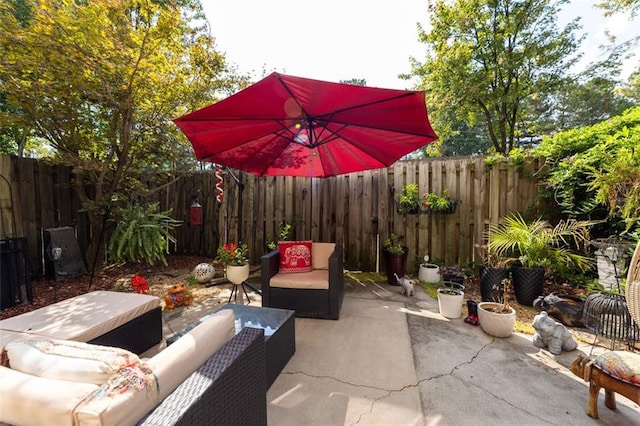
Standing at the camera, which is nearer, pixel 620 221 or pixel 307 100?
pixel 307 100

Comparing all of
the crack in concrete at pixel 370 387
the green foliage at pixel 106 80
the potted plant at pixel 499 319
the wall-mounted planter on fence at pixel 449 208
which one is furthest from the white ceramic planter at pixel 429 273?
the green foliage at pixel 106 80

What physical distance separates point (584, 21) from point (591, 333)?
732 centimetres

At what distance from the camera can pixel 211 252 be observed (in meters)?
5.54

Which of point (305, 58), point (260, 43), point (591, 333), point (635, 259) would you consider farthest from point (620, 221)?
point (260, 43)

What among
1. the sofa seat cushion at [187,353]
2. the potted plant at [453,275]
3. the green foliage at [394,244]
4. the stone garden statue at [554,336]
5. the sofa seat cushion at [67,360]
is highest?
the sofa seat cushion at [67,360]

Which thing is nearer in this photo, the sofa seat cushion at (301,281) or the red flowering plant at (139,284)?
the sofa seat cushion at (301,281)

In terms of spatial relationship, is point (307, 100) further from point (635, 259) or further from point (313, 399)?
point (635, 259)

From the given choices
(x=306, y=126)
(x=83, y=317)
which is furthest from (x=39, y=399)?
(x=306, y=126)

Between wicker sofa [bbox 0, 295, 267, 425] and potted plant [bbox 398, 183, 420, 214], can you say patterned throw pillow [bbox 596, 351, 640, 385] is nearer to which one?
wicker sofa [bbox 0, 295, 267, 425]

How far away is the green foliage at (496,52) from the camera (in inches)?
250

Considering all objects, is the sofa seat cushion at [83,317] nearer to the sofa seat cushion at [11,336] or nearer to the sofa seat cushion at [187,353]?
the sofa seat cushion at [11,336]

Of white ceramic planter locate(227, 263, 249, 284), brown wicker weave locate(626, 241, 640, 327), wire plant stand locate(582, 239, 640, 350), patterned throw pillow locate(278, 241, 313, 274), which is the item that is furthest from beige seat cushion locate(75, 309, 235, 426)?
wire plant stand locate(582, 239, 640, 350)

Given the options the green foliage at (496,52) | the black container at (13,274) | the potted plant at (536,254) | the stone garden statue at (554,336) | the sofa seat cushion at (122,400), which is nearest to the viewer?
the sofa seat cushion at (122,400)

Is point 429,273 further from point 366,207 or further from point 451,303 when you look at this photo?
point 366,207
